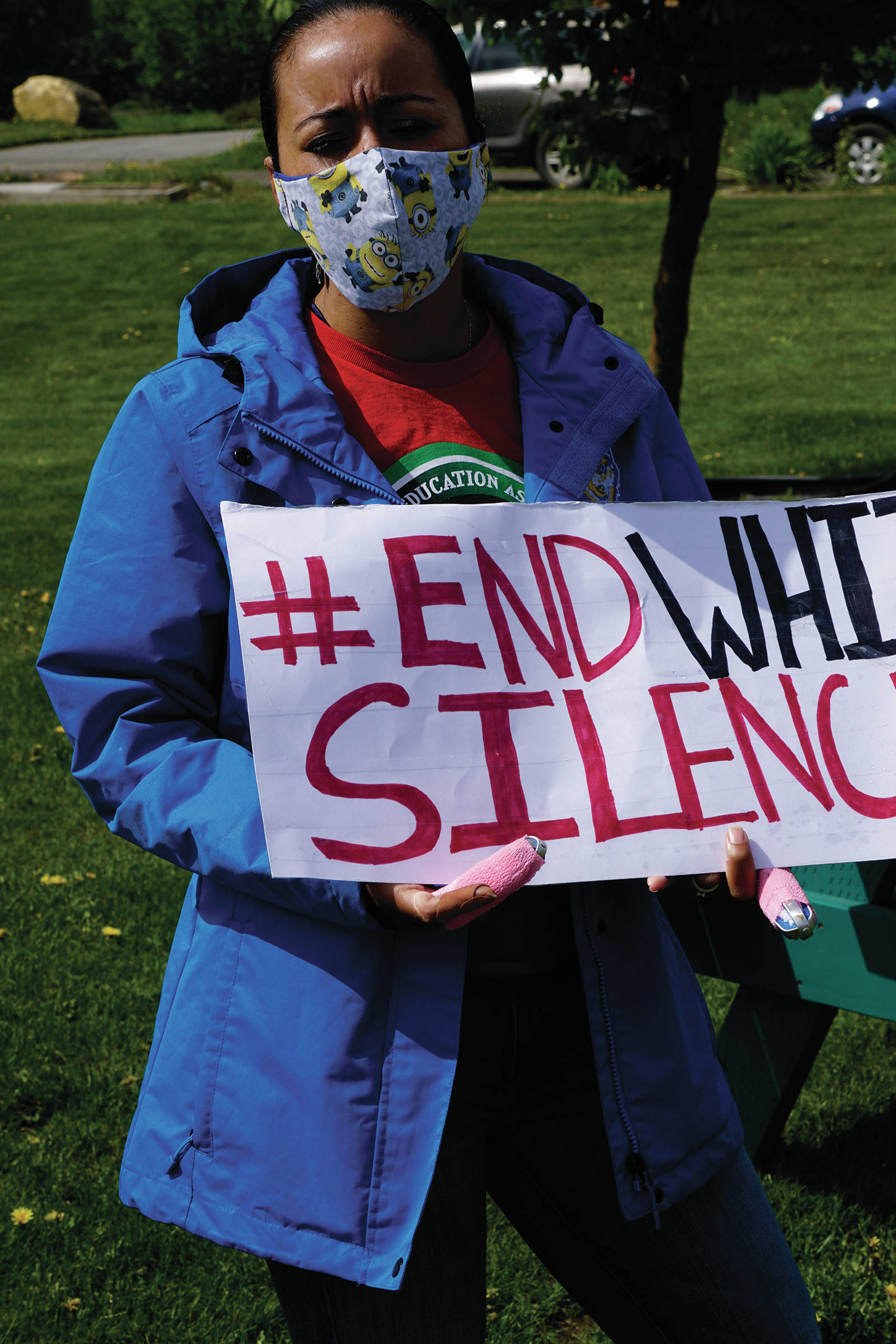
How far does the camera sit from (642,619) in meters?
1.83

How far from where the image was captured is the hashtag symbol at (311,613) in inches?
66.2

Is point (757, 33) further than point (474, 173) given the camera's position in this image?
Yes

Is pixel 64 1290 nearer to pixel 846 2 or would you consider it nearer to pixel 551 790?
pixel 551 790

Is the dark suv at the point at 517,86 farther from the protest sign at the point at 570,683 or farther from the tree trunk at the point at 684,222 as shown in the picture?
the protest sign at the point at 570,683

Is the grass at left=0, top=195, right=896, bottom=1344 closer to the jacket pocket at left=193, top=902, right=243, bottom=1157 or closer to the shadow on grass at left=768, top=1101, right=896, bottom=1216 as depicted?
the shadow on grass at left=768, top=1101, right=896, bottom=1216

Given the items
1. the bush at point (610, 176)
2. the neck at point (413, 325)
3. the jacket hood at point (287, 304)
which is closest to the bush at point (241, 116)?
the bush at point (610, 176)

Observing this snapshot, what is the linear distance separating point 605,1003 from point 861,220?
53.1ft

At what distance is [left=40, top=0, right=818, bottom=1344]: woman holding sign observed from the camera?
64.4 inches

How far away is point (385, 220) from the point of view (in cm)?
195

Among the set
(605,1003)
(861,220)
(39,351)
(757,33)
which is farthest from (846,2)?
(861,220)

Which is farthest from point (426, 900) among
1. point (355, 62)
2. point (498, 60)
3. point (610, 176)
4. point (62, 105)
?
point (62, 105)

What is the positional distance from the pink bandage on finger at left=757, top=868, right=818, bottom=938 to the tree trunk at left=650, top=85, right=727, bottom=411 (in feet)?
15.8

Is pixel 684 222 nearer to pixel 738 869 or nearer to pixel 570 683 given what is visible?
pixel 570 683

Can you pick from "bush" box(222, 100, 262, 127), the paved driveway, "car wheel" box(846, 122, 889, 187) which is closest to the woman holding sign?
"car wheel" box(846, 122, 889, 187)
